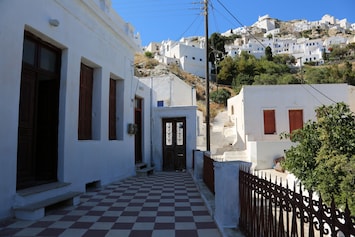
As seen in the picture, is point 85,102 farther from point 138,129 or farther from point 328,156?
point 328,156

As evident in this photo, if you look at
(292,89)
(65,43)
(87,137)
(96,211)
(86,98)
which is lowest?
(96,211)

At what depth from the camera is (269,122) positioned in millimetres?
17875

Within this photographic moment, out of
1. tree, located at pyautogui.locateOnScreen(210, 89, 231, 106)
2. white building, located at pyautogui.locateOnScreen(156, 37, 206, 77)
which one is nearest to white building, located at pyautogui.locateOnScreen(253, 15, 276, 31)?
white building, located at pyautogui.locateOnScreen(156, 37, 206, 77)

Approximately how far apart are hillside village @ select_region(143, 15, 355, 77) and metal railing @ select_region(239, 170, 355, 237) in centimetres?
1521

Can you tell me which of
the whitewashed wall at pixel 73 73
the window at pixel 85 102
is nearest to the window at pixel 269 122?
the whitewashed wall at pixel 73 73

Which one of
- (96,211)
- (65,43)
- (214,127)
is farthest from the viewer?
(214,127)

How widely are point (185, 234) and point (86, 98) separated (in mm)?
4940

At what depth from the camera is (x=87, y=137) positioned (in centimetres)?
731

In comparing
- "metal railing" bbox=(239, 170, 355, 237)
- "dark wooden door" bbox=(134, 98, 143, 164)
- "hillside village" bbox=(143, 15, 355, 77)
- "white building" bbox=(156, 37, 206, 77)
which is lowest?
"metal railing" bbox=(239, 170, 355, 237)

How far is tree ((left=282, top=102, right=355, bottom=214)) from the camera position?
516cm

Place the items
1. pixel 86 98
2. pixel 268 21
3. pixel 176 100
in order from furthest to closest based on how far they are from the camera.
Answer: pixel 268 21
pixel 176 100
pixel 86 98

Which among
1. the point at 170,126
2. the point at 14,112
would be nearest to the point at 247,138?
the point at 170,126

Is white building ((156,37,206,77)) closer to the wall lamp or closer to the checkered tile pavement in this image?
the wall lamp

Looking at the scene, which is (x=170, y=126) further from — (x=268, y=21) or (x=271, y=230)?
(x=268, y=21)
